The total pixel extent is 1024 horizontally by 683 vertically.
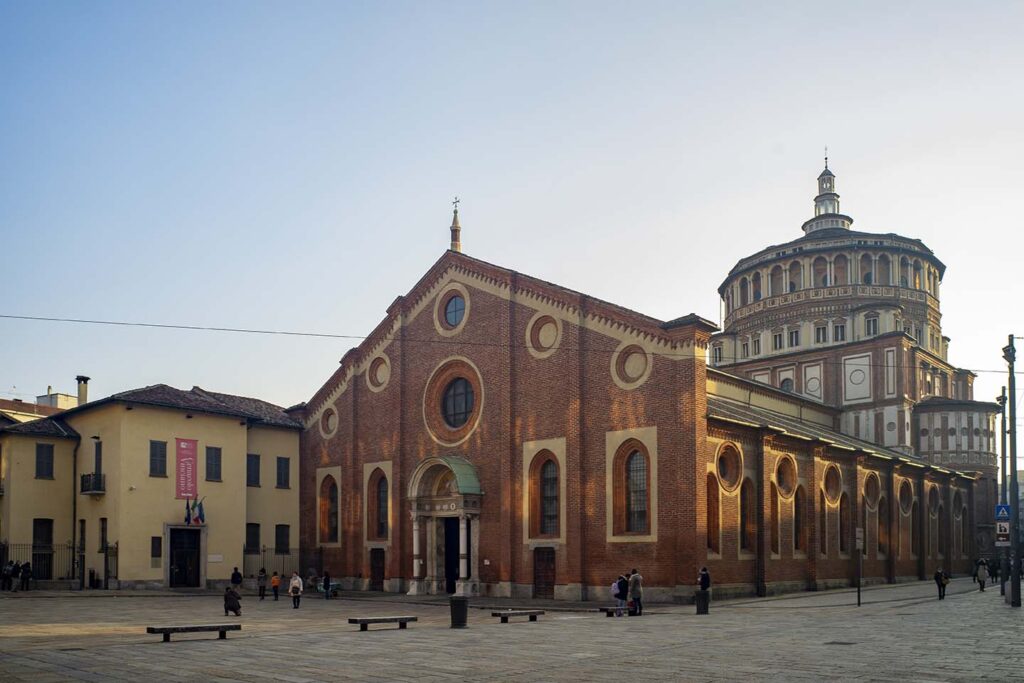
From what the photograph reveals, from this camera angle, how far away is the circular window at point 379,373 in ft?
156

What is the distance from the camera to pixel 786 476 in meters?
→ 41.8

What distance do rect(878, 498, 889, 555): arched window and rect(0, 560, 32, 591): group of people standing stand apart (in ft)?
131

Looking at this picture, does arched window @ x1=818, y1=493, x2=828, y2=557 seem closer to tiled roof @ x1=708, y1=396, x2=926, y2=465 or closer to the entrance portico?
tiled roof @ x1=708, y1=396, x2=926, y2=465

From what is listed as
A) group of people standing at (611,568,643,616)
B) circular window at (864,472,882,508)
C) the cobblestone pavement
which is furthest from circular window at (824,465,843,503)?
group of people standing at (611,568,643,616)

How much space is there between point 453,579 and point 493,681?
2879cm

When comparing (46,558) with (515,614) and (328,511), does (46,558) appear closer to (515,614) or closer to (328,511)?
(328,511)

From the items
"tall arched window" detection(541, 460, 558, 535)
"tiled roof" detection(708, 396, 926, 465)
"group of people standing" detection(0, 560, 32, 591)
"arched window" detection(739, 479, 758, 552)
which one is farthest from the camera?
"group of people standing" detection(0, 560, 32, 591)

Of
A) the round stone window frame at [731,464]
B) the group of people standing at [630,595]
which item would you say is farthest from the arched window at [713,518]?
the group of people standing at [630,595]

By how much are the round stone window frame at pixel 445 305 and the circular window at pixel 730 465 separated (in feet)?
42.6

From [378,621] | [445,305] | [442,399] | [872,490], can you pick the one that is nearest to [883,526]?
[872,490]

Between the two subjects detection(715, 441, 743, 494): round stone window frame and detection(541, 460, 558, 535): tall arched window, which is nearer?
detection(715, 441, 743, 494): round stone window frame

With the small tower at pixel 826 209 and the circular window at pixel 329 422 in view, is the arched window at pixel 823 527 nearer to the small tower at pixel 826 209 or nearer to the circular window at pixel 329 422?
the circular window at pixel 329 422

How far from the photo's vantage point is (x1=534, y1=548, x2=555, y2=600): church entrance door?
128 ft

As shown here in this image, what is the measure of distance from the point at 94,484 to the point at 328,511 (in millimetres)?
11294
